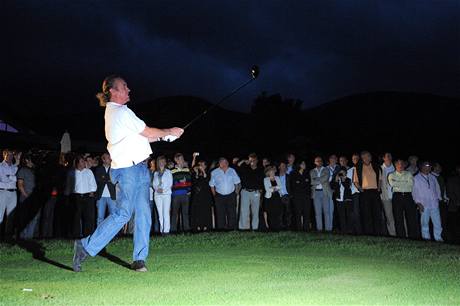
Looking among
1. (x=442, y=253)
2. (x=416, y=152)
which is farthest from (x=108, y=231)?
(x=416, y=152)

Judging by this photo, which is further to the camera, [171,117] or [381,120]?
[171,117]

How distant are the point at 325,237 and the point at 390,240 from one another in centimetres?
119

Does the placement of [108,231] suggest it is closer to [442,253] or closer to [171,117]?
Answer: [442,253]

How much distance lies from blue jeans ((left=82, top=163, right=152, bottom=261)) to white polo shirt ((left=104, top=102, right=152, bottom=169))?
0.11m

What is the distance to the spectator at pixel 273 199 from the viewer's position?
16.7 metres

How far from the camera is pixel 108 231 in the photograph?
6777 mm

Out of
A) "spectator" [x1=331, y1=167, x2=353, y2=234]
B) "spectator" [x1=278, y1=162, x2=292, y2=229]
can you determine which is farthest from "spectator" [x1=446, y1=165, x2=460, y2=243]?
"spectator" [x1=278, y1=162, x2=292, y2=229]

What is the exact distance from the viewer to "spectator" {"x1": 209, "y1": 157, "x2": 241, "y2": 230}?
1633 centimetres

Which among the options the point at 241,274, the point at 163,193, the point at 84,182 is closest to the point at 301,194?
the point at 163,193

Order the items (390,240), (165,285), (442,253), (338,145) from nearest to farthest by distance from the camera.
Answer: (165,285) < (442,253) < (390,240) < (338,145)

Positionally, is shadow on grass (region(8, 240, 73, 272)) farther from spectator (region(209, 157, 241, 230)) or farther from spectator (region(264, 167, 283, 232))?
spectator (region(264, 167, 283, 232))

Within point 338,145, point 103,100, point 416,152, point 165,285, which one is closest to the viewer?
point 165,285

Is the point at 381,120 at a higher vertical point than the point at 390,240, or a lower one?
higher

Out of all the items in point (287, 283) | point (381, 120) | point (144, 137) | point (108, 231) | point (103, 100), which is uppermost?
point (381, 120)
